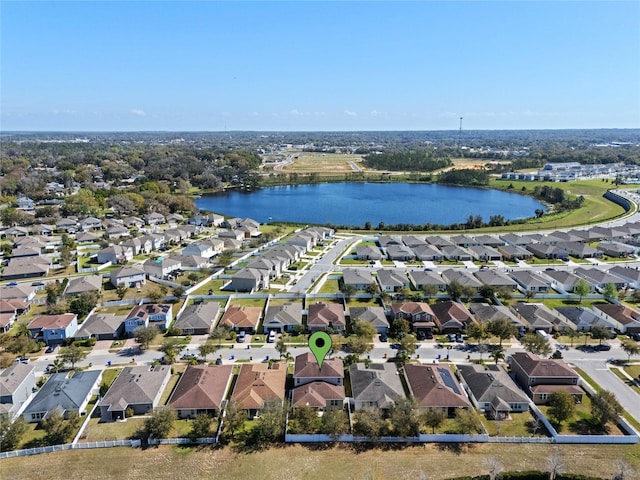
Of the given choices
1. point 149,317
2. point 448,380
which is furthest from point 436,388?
point 149,317

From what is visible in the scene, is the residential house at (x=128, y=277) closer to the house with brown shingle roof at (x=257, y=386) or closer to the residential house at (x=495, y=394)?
the house with brown shingle roof at (x=257, y=386)

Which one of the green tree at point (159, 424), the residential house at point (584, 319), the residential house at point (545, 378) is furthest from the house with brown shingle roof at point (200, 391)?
the residential house at point (584, 319)

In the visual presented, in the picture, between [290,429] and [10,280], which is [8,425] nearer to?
[290,429]

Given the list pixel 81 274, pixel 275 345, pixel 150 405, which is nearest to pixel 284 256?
pixel 275 345

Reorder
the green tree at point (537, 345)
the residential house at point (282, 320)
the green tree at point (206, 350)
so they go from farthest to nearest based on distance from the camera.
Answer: the residential house at point (282, 320) < the green tree at point (206, 350) < the green tree at point (537, 345)

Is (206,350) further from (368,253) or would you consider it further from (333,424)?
(368,253)

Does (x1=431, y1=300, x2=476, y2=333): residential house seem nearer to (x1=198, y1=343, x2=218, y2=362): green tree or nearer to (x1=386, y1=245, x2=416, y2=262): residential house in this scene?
(x1=386, y1=245, x2=416, y2=262): residential house
